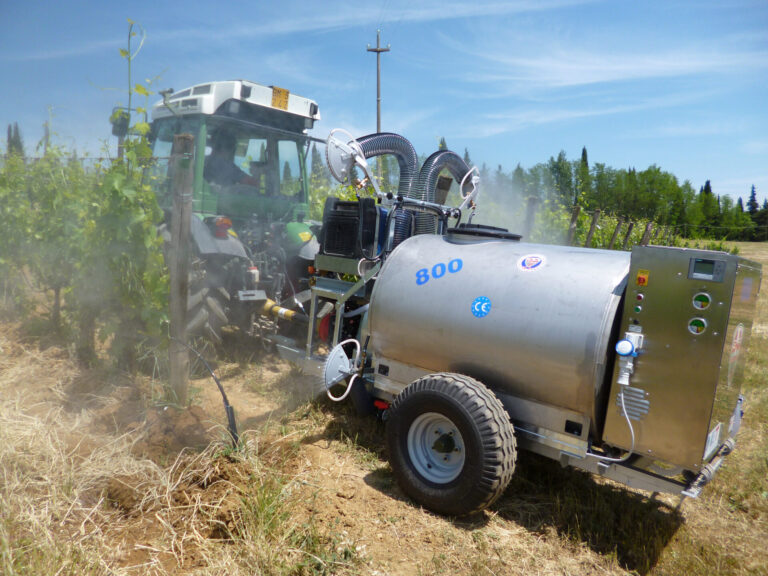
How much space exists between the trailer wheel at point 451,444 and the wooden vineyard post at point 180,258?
6.23ft

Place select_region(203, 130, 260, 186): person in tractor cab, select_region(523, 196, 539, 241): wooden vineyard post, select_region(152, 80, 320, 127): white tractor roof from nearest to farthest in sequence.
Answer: select_region(152, 80, 320, 127): white tractor roof, select_region(203, 130, 260, 186): person in tractor cab, select_region(523, 196, 539, 241): wooden vineyard post

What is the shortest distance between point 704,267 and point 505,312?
111 centimetres

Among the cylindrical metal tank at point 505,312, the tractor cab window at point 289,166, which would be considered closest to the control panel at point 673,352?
the cylindrical metal tank at point 505,312

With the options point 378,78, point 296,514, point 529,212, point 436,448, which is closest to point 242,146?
point 436,448

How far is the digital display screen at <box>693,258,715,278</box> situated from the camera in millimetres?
2613

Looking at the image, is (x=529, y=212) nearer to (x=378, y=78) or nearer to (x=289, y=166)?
(x=289, y=166)

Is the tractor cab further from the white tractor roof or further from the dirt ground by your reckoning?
the dirt ground

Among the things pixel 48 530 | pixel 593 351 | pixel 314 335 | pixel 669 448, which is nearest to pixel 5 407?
pixel 48 530

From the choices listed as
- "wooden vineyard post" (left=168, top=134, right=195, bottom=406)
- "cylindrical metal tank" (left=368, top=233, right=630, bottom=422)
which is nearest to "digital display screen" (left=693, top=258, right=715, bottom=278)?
"cylindrical metal tank" (left=368, top=233, right=630, bottom=422)

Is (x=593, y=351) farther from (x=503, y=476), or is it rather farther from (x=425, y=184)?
(x=425, y=184)

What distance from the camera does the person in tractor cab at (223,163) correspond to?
5.87 meters

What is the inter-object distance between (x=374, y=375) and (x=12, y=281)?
6.16 meters

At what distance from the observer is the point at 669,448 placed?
2.78 metres

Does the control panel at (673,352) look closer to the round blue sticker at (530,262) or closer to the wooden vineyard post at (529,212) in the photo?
the round blue sticker at (530,262)
